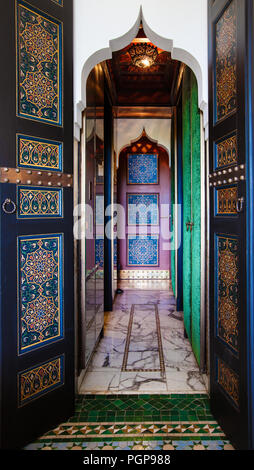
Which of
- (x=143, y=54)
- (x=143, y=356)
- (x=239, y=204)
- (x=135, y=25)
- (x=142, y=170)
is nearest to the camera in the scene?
(x=239, y=204)

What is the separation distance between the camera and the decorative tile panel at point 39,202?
166 centimetres

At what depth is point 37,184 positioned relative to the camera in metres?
1.73

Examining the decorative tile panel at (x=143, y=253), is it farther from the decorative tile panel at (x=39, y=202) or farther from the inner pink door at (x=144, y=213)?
the decorative tile panel at (x=39, y=202)

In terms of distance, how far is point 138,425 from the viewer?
6.02 ft

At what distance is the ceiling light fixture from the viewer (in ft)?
11.8

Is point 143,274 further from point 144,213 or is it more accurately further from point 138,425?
point 138,425

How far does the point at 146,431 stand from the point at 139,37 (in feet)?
12.3

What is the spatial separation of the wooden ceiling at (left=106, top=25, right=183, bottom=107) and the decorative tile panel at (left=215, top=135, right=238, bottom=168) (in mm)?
2410

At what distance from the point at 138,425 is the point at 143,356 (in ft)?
3.25

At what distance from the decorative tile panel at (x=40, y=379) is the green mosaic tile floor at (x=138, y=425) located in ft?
0.79

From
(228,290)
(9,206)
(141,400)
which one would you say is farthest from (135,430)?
(9,206)
